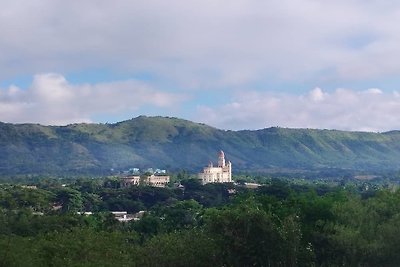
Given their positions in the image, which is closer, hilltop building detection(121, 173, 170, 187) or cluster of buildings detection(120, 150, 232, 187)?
hilltop building detection(121, 173, 170, 187)

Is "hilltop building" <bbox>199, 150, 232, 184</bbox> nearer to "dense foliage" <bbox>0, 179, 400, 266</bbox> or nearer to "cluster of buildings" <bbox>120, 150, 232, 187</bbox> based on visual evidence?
"cluster of buildings" <bbox>120, 150, 232, 187</bbox>

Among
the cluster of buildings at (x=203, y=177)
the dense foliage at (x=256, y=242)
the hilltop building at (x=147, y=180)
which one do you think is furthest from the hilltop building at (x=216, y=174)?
the dense foliage at (x=256, y=242)

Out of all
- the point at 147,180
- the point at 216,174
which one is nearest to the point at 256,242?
the point at 147,180

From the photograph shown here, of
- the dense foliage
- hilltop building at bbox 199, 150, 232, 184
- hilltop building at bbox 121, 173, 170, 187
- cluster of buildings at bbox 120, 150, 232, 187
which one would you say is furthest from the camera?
hilltop building at bbox 199, 150, 232, 184

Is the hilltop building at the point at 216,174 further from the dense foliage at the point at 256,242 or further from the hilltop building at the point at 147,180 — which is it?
the dense foliage at the point at 256,242

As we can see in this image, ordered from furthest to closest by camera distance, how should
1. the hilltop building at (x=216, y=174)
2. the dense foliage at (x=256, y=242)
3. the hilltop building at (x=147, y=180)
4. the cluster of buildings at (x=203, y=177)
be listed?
the hilltop building at (x=216, y=174) < the cluster of buildings at (x=203, y=177) < the hilltop building at (x=147, y=180) < the dense foliage at (x=256, y=242)

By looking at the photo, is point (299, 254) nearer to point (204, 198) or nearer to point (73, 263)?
point (73, 263)

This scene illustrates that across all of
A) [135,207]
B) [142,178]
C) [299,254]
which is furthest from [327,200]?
[142,178]

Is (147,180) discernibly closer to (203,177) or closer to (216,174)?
(203,177)

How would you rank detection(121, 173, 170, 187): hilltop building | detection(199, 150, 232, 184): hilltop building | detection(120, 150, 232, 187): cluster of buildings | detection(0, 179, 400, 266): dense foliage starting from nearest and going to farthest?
detection(0, 179, 400, 266): dense foliage < detection(121, 173, 170, 187): hilltop building < detection(120, 150, 232, 187): cluster of buildings < detection(199, 150, 232, 184): hilltop building

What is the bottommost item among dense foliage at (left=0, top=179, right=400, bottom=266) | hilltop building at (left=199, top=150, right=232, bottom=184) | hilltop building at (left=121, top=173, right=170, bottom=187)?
dense foliage at (left=0, top=179, right=400, bottom=266)

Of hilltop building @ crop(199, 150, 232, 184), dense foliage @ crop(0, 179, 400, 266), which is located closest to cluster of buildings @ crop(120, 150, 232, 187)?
hilltop building @ crop(199, 150, 232, 184)
